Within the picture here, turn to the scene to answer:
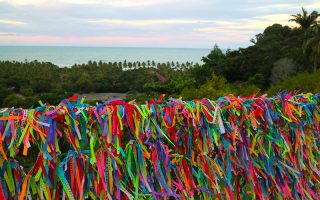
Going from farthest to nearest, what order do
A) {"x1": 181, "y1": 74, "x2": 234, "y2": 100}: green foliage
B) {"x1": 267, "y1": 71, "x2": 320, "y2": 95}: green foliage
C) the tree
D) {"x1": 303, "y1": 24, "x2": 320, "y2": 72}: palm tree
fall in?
the tree, {"x1": 303, "y1": 24, "x2": 320, "y2": 72}: palm tree, {"x1": 181, "y1": 74, "x2": 234, "y2": 100}: green foliage, {"x1": 267, "y1": 71, "x2": 320, "y2": 95}: green foliage

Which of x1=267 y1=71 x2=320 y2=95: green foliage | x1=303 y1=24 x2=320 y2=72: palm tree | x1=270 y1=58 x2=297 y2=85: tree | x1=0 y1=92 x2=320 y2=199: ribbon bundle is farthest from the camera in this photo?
x1=270 y1=58 x2=297 y2=85: tree

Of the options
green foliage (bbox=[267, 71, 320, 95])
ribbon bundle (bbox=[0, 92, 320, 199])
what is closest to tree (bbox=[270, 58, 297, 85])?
green foliage (bbox=[267, 71, 320, 95])

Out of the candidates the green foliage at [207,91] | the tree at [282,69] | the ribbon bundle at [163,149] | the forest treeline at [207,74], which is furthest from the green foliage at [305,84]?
the tree at [282,69]

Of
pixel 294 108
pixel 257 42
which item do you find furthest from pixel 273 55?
pixel 294 108

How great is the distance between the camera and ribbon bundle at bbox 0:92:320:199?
1.89 m

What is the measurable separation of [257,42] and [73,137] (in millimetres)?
58875

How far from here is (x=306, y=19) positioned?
39.5 meters

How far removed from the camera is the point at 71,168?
76.7 inches

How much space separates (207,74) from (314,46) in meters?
19.7

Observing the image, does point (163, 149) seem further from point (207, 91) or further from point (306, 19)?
point (306, 19)

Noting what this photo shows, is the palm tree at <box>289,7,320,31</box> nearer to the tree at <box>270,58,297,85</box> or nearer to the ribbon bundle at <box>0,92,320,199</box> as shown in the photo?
the tree at <box>270,58,297,85</box>

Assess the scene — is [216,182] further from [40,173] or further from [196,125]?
[40,173]

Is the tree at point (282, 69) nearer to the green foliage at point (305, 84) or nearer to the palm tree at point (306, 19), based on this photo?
the palm tree at point (306, 19)

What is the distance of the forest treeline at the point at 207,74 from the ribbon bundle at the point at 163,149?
36.6 inches
